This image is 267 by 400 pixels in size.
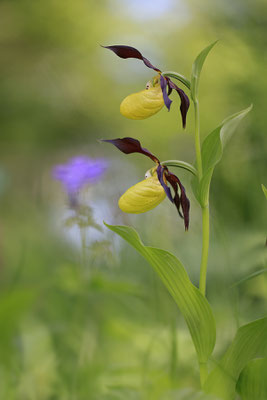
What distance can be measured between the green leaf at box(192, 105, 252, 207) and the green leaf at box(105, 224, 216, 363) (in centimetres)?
10

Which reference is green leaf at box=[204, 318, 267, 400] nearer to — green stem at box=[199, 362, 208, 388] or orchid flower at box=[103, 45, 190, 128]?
green stem at box=[199, 362, 208, 388]

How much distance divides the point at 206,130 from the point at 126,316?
1219 mm

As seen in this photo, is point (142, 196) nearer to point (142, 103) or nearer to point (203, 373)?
point (142, 103)

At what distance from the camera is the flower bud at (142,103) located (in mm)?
558

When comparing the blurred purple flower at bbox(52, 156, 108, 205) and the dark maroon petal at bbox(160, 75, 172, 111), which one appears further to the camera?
the blurred purple flower at bbox(52, 156, 108, 205)

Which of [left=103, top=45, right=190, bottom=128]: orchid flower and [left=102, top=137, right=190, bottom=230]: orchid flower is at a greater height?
[left=103, top=45, right=190, bottom=128]: orchid flower

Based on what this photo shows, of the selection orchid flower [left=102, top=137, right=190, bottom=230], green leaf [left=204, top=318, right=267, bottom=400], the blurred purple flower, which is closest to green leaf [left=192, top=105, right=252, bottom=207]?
orchid flower [left=102, top=137, right=190, bottom=230]

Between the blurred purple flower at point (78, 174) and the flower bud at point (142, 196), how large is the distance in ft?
0.90

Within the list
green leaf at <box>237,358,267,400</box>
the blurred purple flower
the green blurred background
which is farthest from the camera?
the blurred purple flower

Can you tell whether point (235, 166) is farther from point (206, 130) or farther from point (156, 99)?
point (156, 99)

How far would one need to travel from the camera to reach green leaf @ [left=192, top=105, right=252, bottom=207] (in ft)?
1.70

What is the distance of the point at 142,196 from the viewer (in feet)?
1.88

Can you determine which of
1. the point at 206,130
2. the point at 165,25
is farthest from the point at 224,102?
the point at 165,25

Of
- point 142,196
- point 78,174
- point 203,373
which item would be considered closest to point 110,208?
point 78,174
